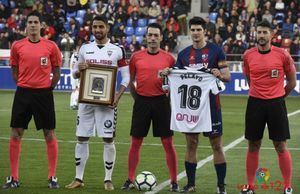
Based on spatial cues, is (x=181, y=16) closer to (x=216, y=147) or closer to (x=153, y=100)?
(x=153, y=100)

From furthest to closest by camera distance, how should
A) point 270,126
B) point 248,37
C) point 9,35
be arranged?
point 9,35, point 248,37, point 270,126

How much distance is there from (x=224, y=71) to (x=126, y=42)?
23775 mm

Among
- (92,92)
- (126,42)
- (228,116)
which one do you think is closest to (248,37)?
(126,42)

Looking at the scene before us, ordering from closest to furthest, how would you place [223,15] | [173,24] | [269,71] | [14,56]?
[269,71]
[14,56]
[223,15]
[173,24]

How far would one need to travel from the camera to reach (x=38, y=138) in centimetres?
1733

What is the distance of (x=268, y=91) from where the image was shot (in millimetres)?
10758

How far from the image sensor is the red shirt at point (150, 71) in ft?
37.2

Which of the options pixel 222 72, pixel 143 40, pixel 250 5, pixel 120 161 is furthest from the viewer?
pixel 250 5

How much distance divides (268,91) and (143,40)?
23705mm

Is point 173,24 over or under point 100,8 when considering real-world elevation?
under

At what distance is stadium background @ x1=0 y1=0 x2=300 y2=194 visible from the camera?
15477mm

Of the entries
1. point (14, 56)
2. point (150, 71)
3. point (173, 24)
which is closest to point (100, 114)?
point (150, 71)

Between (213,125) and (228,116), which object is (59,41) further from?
(213,125)

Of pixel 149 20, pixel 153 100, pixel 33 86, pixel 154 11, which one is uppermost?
pixel 154 11
